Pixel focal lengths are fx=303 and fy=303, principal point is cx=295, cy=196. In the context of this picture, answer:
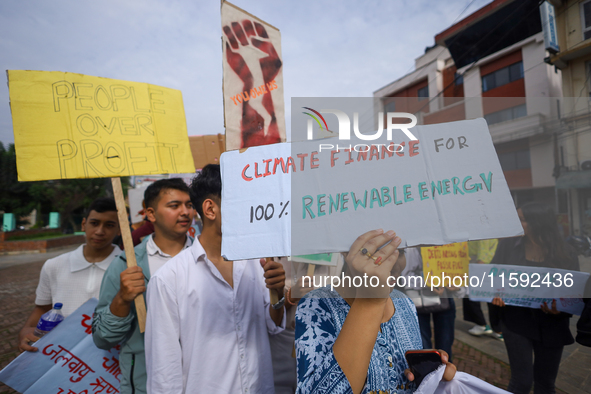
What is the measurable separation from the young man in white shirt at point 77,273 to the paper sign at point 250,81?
1573 millimetres

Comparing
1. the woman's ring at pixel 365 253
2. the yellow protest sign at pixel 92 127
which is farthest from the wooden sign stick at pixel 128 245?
the woman's ring at pixel 365 253

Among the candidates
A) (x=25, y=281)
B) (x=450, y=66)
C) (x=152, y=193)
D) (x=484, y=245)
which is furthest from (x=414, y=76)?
(x=25, y=281)

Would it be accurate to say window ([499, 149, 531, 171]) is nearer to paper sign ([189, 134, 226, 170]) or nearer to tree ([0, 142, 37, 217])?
paper sign ([189, 134, 226, 170])

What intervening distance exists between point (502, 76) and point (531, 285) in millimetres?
16035

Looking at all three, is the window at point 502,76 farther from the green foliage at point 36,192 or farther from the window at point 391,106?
the green foliage at point 36,192

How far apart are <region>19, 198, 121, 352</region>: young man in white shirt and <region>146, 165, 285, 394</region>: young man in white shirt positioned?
46.2 inches

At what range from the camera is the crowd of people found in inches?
39.8

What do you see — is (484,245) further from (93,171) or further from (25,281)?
(25,281)

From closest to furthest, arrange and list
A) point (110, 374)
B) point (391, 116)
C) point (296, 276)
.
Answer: point (391, 116) < point (296, 276) < point (110, 374)

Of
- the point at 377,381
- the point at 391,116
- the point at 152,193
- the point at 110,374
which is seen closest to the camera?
the point at 377,381

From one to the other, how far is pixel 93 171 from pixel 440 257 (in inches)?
108

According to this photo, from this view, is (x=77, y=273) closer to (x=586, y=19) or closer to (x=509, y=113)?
(x=509, y=113)

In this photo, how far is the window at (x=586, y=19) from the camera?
10.2 m

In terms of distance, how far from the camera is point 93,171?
1.80 meters
